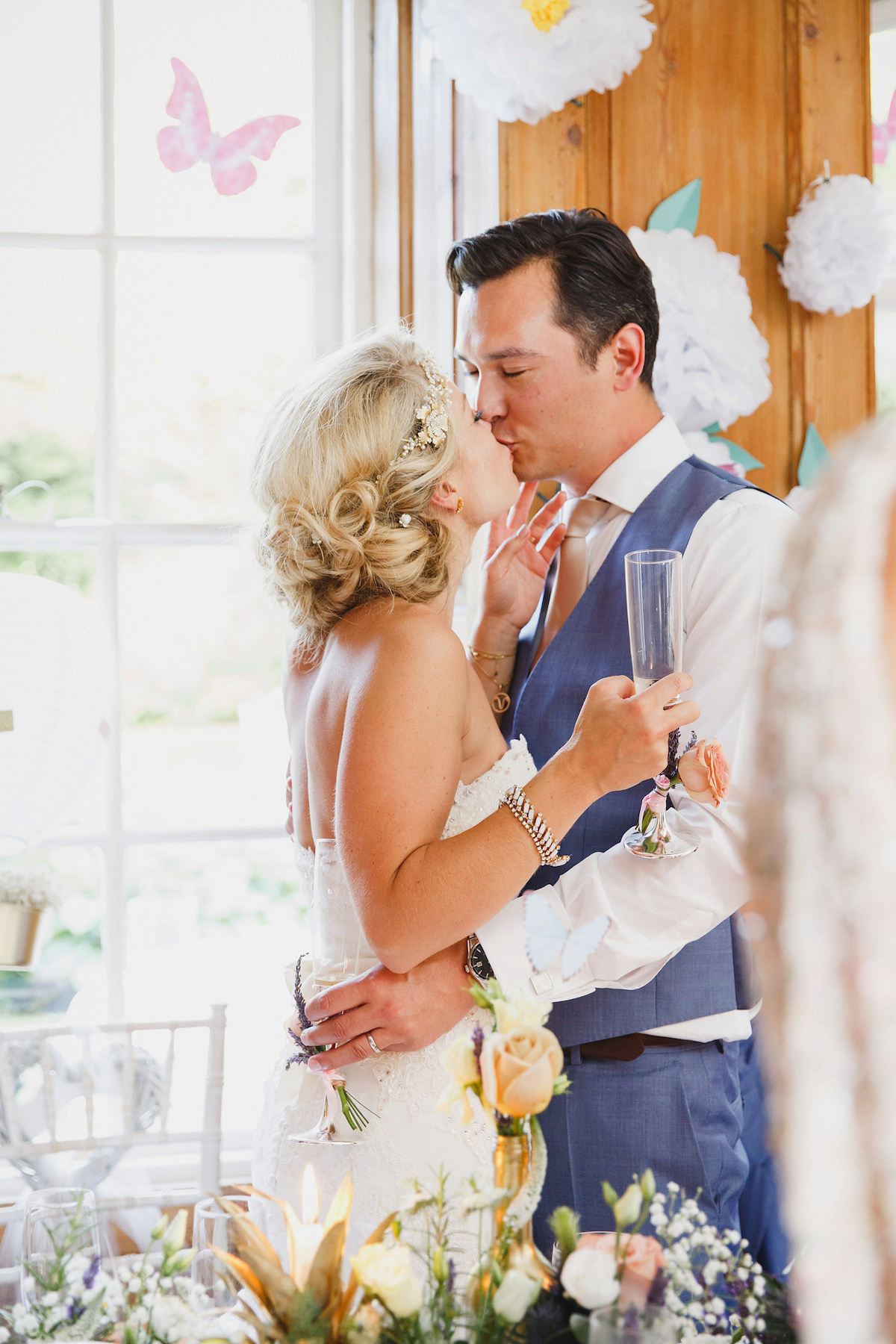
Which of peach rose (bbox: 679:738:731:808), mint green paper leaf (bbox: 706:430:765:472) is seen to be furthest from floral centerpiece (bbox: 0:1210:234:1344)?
mint green paper leaf (bbox: 706:430:765:472)

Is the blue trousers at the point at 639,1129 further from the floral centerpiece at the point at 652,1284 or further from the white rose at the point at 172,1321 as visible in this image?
the white rose at the point at 172,1321

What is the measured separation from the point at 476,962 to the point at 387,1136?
0.79 ft

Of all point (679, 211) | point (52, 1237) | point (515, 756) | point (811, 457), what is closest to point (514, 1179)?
point (52, 1237)

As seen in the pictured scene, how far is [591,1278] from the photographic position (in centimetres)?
74

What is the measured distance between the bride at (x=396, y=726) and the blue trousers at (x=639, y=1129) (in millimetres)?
238

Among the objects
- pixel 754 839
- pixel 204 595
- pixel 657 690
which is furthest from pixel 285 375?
pixel 754 839

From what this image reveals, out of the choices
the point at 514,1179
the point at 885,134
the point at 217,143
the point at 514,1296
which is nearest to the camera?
the point at 514,1296

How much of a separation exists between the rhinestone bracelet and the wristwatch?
7.3 inches

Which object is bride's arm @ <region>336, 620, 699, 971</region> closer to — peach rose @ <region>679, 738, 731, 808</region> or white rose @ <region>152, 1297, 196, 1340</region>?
peach rose @ <region>679, 738, 731, 808</region>

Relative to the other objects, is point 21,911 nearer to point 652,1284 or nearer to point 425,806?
point 425,806

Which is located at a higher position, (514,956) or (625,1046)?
(514,956)

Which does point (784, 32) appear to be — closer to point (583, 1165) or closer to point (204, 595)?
point (204, 595)

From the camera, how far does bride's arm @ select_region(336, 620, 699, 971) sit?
4.29ft

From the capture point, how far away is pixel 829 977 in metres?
0.34
